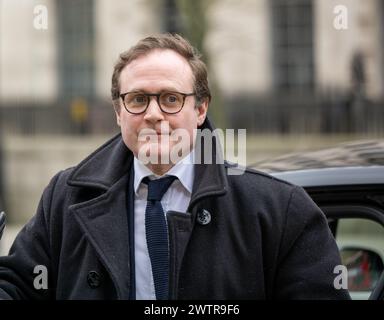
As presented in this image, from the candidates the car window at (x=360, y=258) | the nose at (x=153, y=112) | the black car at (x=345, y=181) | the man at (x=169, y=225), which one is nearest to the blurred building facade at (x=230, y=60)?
the car window at (x=360, y=258)

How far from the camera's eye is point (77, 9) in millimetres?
17281

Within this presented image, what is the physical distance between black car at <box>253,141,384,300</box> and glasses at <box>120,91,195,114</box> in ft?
2.25

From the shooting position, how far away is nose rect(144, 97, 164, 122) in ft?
9.18

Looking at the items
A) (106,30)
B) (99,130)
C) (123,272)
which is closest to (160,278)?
(123,272)

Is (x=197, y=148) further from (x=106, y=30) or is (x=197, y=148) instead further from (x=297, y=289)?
(x=106, y=30)

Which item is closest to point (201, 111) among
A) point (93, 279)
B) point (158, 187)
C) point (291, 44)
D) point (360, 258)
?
point (158, 187)

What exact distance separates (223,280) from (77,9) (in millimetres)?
14958

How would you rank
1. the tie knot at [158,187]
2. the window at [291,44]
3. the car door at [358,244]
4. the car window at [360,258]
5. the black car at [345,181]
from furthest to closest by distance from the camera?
the window at [291,44] → the car window at [360,258] → the car door at [358,244] → the black car at [345,181] → the tie knot at [158,187]

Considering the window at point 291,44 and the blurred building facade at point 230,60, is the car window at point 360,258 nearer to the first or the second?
the blurred building facade at point 230,60

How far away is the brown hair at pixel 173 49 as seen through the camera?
288 cm

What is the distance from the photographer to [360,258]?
4457 mm

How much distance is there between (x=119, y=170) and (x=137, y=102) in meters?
0.26

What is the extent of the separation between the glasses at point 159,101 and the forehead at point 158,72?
0.06 ft

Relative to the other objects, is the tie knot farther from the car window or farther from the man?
the car window
